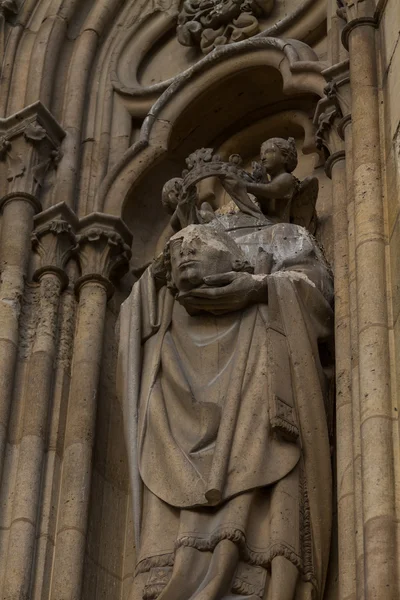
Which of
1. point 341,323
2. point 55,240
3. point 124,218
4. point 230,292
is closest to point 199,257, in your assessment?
point 230,292

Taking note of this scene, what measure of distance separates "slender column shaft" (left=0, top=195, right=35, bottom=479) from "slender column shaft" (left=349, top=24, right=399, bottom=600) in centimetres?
217

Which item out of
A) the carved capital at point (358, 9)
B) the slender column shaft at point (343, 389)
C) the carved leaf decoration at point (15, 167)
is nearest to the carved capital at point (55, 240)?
the carved leaf decoration at point (15, 167)

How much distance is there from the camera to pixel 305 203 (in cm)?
969

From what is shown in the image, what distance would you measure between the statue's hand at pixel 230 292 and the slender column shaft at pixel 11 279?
1267 mm

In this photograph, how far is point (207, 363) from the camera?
8680mm

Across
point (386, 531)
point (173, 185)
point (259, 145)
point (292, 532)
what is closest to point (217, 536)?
point (292, 532)

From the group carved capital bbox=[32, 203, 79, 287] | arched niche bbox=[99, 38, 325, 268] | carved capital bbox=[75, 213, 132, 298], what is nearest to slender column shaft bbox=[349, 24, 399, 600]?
arched niche bbox=[99, 38, 325, 268]

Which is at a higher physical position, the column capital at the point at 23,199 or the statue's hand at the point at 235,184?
the column capital at the point at 23,199

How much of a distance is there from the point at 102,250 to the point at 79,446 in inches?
53.1

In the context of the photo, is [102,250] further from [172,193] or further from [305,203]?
[305,203]

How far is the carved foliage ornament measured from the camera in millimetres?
10812

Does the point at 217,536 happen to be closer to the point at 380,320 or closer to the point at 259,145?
the point at 380,320

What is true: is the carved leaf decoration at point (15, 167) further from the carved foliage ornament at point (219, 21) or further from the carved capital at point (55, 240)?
the carved foliage ornament at point (219, 21)

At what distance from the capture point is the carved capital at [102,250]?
9.97 metres
